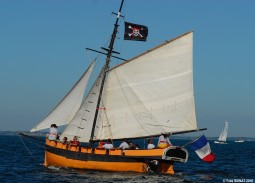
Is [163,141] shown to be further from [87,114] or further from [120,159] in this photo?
[87,114]

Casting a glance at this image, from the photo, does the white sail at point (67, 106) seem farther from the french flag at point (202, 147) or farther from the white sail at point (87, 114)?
the french flag at point (202, 147)

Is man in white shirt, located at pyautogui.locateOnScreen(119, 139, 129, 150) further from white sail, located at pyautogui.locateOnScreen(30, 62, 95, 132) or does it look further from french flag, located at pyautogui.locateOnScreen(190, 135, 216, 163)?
white sail, located at pyautogui.locateOnScreen(30, 62, 95, 132)

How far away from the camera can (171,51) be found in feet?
134

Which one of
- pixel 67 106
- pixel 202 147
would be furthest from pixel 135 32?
pixel 202 147

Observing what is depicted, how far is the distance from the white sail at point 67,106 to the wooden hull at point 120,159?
2.00 meters

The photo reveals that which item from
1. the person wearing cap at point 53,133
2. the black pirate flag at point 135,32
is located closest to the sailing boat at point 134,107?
the person wearing cap at point 53,133

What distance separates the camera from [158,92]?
40.9 meters

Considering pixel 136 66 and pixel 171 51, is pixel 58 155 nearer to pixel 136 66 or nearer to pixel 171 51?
pixel 136 66

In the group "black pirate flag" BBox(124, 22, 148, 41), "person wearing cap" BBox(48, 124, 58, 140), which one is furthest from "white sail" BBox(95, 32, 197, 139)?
"person wearing cap" BBox(48, 124, 58, 140)

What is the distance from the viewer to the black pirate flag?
144 ft

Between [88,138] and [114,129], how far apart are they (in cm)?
279

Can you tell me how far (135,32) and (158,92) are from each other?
6.39 m

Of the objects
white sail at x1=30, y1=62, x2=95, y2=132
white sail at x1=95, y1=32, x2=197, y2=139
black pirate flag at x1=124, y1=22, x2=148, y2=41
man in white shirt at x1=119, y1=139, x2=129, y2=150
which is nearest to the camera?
man in white shirt at x1=119, y1=139, x2=129, y2=150

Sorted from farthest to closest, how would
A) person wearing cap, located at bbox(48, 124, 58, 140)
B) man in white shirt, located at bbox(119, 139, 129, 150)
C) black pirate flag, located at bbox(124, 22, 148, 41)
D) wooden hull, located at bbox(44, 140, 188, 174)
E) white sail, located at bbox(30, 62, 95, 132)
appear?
black pirate flag, located at bbox(124, 22, 148, 41) < person wearing cap, located at bbox(48, 124, 58, 140) < white sail, located at bbox(30, 62, 95, 132) < man in white shirt, located at bbox(119, 139, 129, 150) < wooden hull, located at bbox(44, 140, 188, 174)
